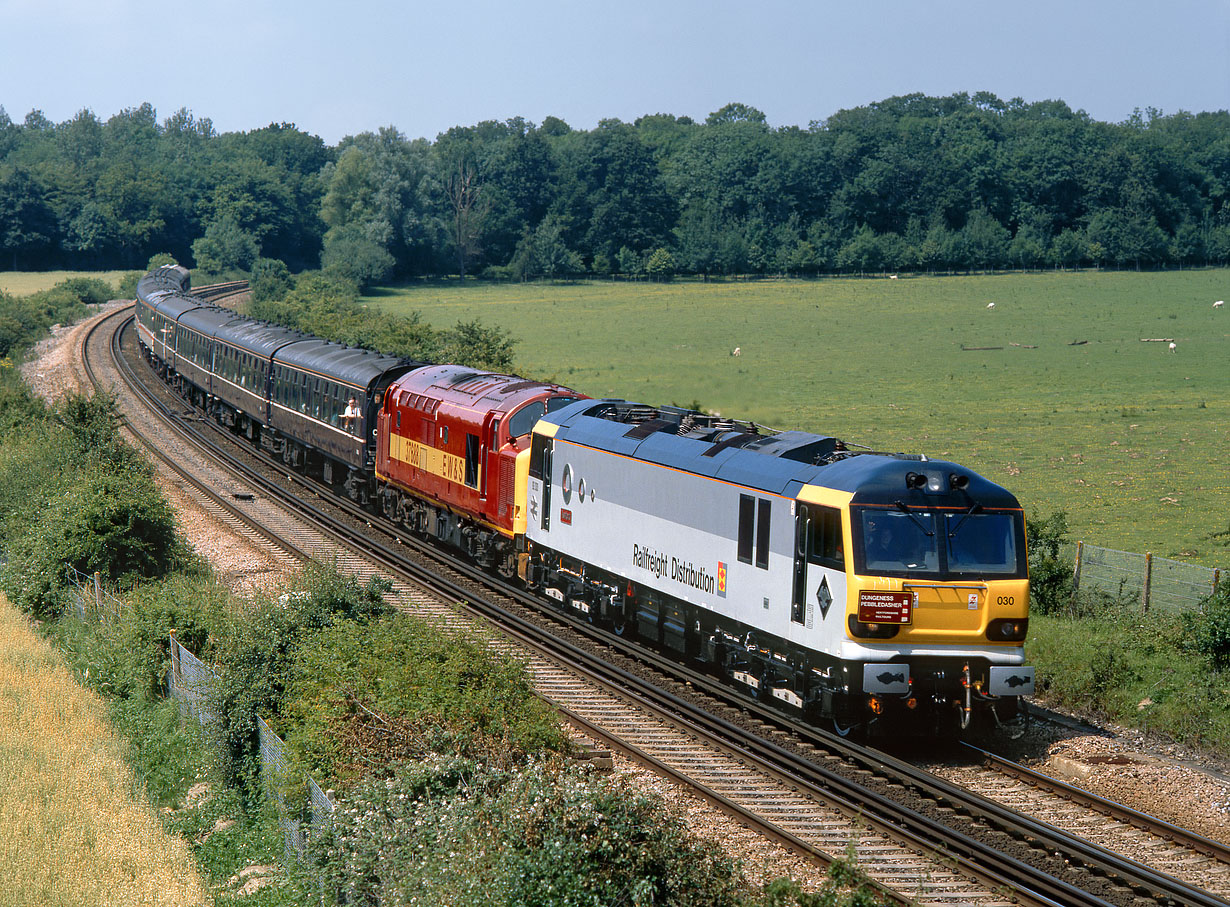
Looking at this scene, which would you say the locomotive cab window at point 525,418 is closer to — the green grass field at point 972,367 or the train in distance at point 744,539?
the train in distance at point 744,539

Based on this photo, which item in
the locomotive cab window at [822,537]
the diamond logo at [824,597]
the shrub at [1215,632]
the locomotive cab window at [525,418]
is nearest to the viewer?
the locomotive cab window at [822,537]

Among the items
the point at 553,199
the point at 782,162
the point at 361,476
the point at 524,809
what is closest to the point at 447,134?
the point at 553,199

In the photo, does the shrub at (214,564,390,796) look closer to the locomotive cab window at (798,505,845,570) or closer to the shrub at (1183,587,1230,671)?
the locomotive cab window at (798,505,845,570)

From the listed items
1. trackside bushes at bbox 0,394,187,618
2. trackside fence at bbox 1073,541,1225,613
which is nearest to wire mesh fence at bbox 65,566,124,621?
trackside bushes at bbox 0,394,187,618

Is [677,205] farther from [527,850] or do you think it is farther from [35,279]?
[527,850]

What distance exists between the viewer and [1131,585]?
23.9m

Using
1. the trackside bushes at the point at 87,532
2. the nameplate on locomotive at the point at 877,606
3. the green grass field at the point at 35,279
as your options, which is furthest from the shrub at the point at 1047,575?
the green grass field at the point at 35,279

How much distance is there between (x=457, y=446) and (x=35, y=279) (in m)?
108

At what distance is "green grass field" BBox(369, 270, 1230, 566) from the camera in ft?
130

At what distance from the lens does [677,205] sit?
5753 inches

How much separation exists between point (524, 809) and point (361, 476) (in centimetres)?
2790

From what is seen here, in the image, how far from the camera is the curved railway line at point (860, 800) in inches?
510

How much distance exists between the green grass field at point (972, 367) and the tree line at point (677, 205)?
811 cm

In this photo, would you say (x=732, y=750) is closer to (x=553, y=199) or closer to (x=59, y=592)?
(x=59, y=592)
